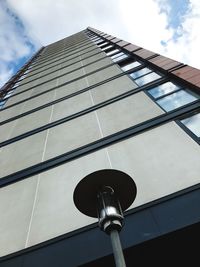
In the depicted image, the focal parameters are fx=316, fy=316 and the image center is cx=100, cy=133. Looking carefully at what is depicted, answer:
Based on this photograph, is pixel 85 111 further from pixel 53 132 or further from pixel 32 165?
pixel 32 165

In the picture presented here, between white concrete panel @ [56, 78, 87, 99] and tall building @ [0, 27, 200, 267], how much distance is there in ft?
0.50

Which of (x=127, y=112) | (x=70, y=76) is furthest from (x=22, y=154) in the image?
(x=70, y=76)

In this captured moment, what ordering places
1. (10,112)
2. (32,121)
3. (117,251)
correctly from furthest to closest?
(10,112) → (32,121) → (117,251)

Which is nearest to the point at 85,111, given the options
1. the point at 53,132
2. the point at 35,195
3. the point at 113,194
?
the point at 53,132

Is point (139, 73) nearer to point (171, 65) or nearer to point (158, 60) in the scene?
point (158, 60)

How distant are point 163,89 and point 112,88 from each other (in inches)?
82.0

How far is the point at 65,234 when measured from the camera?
4.60 meters

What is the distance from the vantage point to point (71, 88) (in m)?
12.7

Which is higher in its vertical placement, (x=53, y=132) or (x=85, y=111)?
(x=85, y=111)

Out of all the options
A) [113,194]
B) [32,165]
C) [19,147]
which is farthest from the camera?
[19,147]

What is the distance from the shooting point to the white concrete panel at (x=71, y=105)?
999cm

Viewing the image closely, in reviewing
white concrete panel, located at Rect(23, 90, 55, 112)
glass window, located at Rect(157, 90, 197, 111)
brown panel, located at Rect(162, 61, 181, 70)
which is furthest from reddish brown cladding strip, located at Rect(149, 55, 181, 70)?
white concrete panel, located at Rect(23, 90, 55, 112)

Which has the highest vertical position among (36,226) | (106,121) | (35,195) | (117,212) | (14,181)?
(106,121)

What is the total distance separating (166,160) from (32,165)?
338 centimetres
